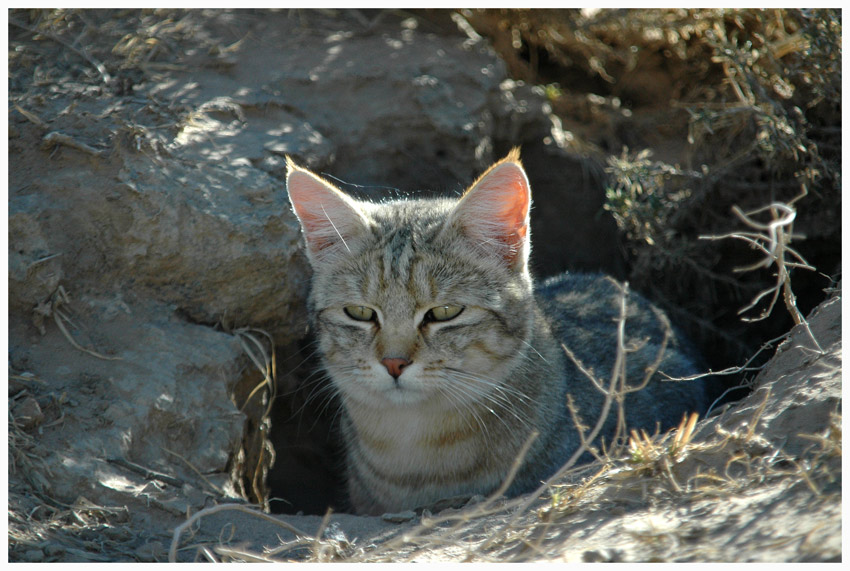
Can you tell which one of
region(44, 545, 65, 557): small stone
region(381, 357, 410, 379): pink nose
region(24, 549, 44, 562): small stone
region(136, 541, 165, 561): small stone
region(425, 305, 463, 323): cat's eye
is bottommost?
region(136, 541, 165, 561): small stone

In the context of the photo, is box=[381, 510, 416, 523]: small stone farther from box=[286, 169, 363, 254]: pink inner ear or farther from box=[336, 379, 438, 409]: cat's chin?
box=[286, 169, 363, 254]: pink inner ear

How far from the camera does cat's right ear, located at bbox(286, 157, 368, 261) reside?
10.6 ft

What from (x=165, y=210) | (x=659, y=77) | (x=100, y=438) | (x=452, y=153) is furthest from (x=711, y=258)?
(x=100, y=438)

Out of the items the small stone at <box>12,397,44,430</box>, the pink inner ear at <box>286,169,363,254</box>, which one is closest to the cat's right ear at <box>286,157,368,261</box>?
the pink inner ear at <box>286,169,363,254</box>

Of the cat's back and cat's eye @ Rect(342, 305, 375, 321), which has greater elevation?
cat's eye @ Rect(342, 305, 375, 321)

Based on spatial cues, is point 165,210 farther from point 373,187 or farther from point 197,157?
point 373,187

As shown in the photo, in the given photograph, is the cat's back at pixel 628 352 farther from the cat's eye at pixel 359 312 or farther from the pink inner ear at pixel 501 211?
the cat's eye at pixel 359 312

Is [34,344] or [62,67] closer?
[34,344]

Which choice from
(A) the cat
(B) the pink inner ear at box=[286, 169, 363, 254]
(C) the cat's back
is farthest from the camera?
(C) the cat's back

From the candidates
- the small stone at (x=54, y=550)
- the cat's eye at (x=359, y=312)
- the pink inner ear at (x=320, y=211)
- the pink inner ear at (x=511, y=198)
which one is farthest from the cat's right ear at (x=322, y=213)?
the small stone at (x=54, y=550)

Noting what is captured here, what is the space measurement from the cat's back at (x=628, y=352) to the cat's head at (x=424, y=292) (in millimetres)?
609

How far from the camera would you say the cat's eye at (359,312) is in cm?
325

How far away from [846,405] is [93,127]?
3.71m

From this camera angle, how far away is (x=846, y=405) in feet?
7.56
